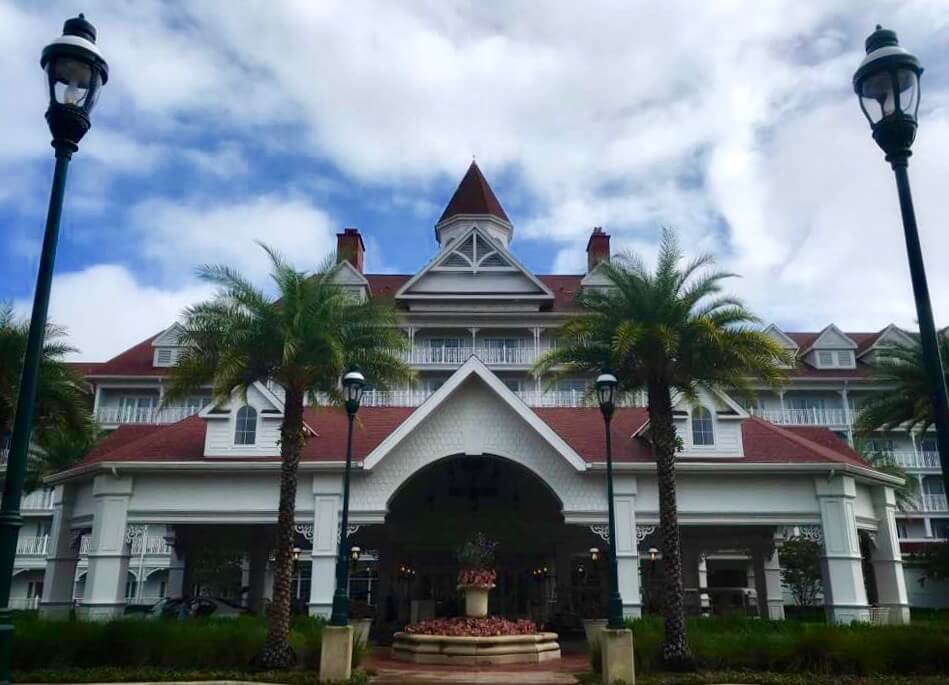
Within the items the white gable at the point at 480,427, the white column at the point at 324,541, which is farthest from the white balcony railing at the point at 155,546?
the white gable at the point at 480,427

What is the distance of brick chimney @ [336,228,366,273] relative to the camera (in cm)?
5172

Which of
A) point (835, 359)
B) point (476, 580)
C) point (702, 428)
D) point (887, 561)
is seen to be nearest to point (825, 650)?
point (476, 580)

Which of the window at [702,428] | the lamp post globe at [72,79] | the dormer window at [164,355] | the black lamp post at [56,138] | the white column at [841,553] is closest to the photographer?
the black lamp post at [56,138]

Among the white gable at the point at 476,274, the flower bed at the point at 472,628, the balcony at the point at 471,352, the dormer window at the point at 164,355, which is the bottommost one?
the flower bed at the point at 472,628

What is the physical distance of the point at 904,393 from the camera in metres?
28.9

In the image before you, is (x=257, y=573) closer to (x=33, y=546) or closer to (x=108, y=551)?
(x=108, y=551)

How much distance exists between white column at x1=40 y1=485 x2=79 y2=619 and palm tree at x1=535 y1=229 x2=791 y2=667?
51.2 ft

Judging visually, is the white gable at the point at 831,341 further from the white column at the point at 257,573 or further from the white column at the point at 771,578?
the white column at the point at 257,573

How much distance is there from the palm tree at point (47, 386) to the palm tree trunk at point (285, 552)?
33.0 feet

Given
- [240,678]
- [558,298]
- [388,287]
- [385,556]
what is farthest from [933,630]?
[388,287]

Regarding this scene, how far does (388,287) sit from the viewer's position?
172 feet

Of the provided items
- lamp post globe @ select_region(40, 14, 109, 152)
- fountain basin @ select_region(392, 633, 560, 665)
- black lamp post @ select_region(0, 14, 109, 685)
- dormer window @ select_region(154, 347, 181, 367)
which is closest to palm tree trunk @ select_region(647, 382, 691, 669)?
fountain basin @ select_region(392, 633, 560, 665)

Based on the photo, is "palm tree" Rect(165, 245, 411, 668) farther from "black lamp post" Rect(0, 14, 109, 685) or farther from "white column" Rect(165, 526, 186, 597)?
"white column" Rect(165, 526, 186, 597)

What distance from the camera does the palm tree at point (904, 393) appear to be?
28219 mm
